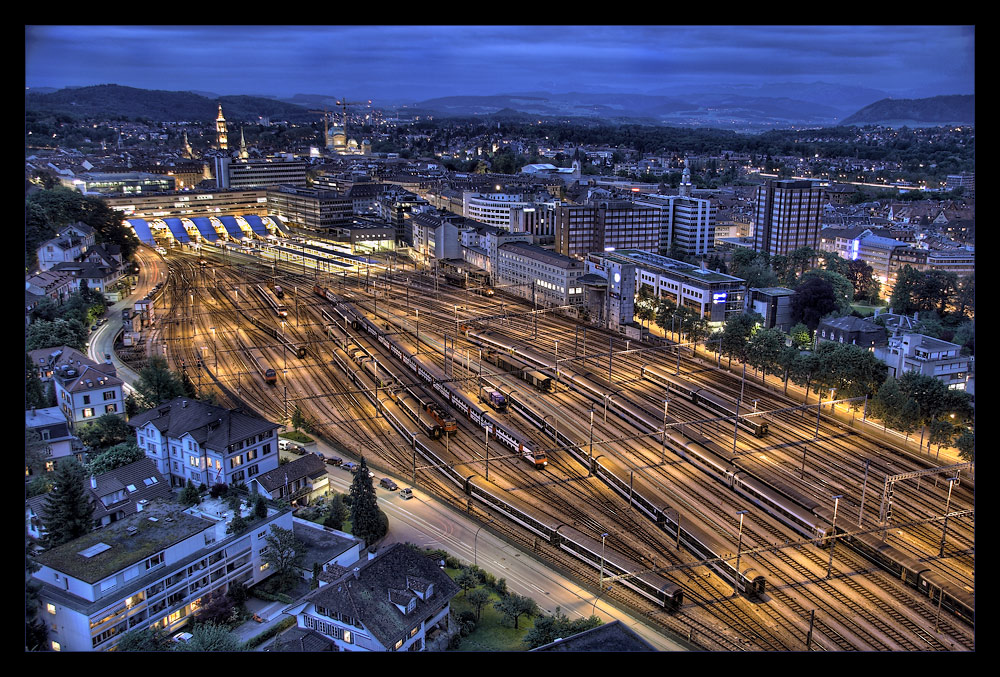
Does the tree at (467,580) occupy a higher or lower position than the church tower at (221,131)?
lower

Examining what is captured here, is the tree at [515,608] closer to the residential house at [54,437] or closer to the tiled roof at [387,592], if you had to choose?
the tiled roof at [387,592]

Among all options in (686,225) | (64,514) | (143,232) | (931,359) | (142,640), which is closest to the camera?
(142,640)

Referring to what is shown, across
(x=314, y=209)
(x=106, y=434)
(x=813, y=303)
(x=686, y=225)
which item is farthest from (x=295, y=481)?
(x=314, y=209)

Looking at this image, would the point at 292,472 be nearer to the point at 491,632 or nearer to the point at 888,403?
the point at 491,632

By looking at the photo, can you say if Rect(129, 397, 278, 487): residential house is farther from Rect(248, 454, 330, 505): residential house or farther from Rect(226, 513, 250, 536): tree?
Rect(226, 513, 250, 536): tree

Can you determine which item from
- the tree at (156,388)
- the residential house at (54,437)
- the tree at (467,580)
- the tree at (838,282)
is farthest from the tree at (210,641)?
the tree at (838,282)

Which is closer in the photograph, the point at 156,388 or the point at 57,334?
the point at 156,388
